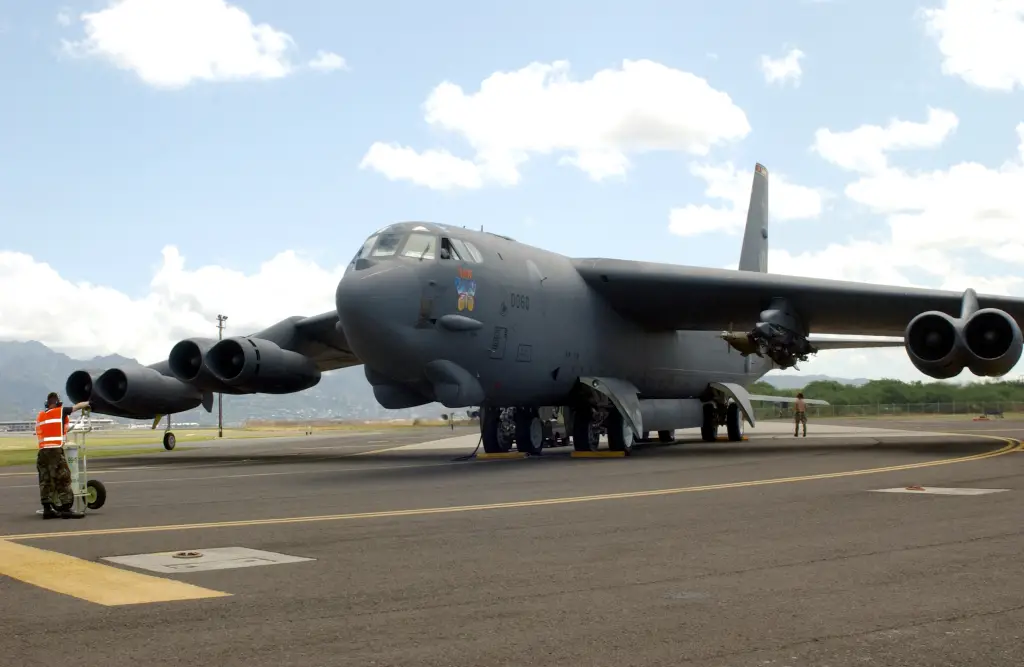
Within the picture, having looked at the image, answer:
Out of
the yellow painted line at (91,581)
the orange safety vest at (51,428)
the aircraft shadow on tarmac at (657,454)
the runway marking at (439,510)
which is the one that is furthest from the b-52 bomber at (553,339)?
the yellow painted line at (91,581)

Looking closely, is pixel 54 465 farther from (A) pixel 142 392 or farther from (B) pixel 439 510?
(A) pixel 142 392

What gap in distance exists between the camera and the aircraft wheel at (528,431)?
86.5ft

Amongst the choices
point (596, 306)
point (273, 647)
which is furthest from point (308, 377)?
point (273, 647)

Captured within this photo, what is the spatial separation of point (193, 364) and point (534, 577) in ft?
73.9

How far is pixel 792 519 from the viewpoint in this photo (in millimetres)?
10641

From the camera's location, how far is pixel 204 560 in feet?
28.1

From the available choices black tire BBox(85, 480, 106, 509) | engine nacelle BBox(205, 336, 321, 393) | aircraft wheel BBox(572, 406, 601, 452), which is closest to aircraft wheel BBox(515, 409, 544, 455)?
aircraft wheel BBox(572, 406, 601, 452)

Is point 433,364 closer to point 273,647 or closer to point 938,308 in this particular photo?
point 938,308

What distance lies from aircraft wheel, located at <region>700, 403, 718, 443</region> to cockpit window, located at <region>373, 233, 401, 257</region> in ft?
48.4

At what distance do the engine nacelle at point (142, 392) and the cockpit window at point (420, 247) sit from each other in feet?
39.6

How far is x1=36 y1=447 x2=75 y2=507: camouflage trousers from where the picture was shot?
12.3 m

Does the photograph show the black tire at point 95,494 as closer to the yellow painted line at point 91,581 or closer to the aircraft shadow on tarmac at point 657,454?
the yellow painted line at point 91,581

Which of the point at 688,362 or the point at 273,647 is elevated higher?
the point at 688,362

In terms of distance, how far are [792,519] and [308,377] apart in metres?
19.7
